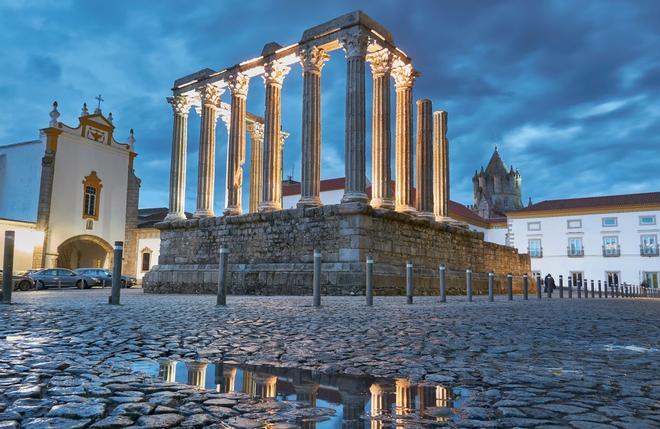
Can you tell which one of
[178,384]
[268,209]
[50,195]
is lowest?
[178,384]

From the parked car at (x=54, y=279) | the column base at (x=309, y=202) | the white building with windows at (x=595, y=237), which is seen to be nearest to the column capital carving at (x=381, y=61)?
the column base at (x=309, y=202)

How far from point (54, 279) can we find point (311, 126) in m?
17.4

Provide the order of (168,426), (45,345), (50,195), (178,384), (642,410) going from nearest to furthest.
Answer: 1. (168,426)
2. (642,410)
3. (178,384)
4. (45,345)
5. (50,195)

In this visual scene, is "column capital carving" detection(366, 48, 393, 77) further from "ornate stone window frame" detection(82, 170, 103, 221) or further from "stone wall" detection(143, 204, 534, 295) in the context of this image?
"ornate stone window frame" detection(82, 170, 103, 221)

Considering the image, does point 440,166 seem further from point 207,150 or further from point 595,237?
point 595,237

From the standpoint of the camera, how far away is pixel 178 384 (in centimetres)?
261

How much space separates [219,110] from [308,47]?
831cm

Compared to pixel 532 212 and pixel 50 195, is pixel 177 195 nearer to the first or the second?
pixel 50 195

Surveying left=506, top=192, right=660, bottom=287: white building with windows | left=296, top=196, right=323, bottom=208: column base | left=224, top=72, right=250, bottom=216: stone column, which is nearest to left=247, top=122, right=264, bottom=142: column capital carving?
left=224, top=72, right=250, bottom=216: stone column

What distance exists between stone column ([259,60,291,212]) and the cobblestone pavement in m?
14.0

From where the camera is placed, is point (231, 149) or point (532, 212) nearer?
point (231, 149)

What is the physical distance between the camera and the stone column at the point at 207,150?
926 inches

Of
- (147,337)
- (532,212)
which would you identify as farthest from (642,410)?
(532,212)

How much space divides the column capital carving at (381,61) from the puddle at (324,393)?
17386 mm
